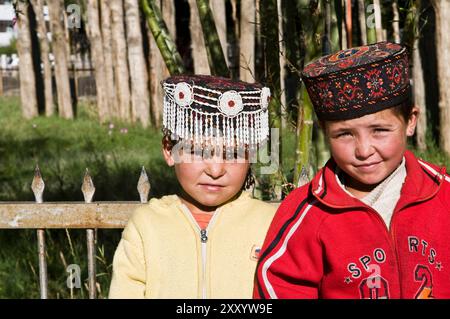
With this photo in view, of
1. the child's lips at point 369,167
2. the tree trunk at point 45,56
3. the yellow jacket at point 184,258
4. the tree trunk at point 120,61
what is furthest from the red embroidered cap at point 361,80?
the tree trunk at point 45,56

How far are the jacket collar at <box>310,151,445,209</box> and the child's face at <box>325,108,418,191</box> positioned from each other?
8 cm

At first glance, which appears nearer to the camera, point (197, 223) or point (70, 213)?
point (197, 223)

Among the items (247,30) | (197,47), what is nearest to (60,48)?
(197,47)

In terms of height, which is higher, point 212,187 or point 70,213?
point 212,187

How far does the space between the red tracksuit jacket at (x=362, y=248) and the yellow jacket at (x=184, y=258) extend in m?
0.10

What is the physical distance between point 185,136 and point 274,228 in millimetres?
438

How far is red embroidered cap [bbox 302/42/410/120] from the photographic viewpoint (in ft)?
7.53

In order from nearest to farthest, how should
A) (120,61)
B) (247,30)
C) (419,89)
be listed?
(419,89) < (247,30) < (120,61)

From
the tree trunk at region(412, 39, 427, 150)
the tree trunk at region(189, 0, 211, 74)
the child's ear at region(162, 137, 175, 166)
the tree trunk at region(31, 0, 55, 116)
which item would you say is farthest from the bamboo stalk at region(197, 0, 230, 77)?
the tree trunk at region(31, 0, 55, 116)

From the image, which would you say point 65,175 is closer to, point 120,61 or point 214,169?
point 214,169

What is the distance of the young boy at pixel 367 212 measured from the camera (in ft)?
7.60

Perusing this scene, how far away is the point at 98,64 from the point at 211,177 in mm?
13880

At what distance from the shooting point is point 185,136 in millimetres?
2467

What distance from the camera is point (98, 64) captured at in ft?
52.3
